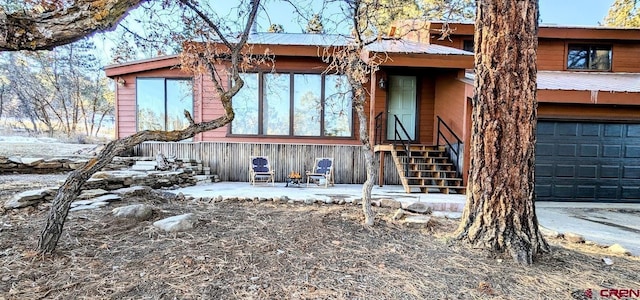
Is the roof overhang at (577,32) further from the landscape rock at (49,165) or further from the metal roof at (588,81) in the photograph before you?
the landscape rock at (49,165)

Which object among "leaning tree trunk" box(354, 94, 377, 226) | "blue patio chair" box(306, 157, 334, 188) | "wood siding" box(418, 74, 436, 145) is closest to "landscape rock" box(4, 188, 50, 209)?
"leaning tree trunk" box(354, 94, 377, 226)

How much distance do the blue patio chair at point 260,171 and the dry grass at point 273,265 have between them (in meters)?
3.86

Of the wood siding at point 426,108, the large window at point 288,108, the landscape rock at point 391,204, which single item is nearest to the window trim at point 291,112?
the large window at point 288,108

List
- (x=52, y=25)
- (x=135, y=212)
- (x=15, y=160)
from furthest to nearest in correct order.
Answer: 1. (x=15, y=160)
2. (x=135, y=212)
3. (x=52, y=25)

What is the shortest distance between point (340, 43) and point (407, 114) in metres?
2.70

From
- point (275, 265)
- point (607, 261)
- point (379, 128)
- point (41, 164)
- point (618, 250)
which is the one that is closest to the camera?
point (275, 265)

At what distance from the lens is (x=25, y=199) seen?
431 cm

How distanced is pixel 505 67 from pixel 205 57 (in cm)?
405

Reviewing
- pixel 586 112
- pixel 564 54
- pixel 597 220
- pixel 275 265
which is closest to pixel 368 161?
pixel 275 265

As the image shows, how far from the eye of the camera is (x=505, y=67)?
3271mm

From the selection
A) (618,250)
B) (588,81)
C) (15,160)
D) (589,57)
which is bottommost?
(618,250)

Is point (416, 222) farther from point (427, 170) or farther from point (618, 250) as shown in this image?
point (427, 170)

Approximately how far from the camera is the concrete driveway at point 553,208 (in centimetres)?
465

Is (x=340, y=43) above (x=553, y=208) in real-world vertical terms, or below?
above
